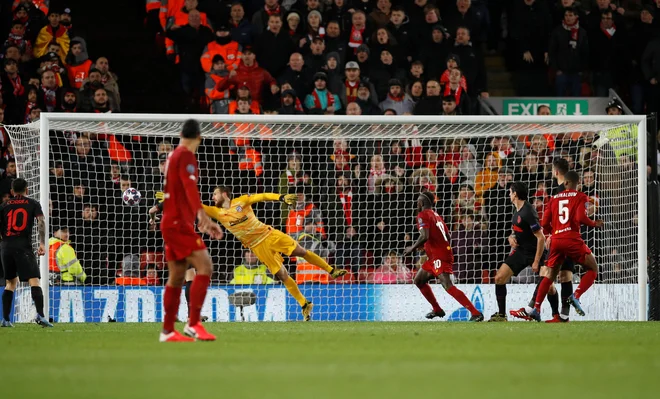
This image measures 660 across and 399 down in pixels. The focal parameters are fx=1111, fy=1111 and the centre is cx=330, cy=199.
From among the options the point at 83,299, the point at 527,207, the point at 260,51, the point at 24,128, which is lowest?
the point at 83,299

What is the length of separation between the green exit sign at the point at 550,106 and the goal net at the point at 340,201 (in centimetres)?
249

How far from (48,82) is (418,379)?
41.1ft

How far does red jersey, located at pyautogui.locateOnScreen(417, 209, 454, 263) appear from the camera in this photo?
47.3ft

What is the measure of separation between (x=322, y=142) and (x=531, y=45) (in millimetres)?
5196

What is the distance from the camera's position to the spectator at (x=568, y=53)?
20.4 meters

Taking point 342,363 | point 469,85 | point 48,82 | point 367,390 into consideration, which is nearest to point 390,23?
point 469,85

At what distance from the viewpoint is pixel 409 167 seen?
17.4 meters

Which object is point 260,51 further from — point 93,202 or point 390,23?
point 93,202

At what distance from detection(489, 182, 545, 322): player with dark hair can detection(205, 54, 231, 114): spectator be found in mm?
5839

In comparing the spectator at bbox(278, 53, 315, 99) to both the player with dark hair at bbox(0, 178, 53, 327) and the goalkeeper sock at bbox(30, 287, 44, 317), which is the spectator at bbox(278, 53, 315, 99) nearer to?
the player with dark hair at bbox(0, 178, 53, 327)

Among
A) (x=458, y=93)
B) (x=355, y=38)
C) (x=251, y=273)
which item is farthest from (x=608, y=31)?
(x=251, y=273)

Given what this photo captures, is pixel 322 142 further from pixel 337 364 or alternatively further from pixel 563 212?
pixel 337 364


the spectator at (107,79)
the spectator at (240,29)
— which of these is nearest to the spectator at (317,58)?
the spectator at (240,29)

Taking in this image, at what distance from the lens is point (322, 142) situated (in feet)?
60.8
